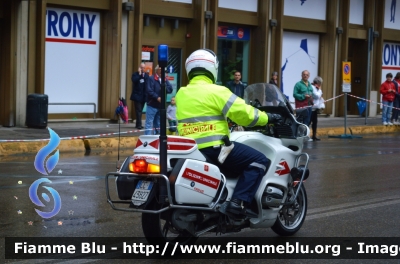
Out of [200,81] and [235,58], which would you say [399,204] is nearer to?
[200,81]

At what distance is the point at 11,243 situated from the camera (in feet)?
23.6

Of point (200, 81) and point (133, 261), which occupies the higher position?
point (200, 81)

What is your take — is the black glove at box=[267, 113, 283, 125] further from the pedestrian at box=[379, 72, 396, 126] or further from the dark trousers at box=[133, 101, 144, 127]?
the pedestrian at box=[379, 72, 396, 126]

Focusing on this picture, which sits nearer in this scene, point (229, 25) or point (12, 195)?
point (12, 195)

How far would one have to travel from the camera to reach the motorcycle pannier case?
20.7 ft

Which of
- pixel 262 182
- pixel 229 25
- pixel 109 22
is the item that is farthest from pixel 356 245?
pixel 229 25

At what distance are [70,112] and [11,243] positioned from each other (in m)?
13.9

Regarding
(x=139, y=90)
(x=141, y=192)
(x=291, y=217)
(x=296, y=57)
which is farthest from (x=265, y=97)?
(x=296, y=57)

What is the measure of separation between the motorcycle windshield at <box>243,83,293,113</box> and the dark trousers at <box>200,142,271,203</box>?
73cm

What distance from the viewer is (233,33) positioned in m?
25.4

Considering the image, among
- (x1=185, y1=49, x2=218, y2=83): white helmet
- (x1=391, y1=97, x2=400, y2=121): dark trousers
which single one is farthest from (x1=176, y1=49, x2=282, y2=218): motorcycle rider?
(x1=391, y1=97, x2=400, y2=121): dark trousers

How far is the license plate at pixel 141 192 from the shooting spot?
6.27 meters

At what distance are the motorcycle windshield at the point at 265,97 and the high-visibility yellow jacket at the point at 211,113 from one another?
70 centimetres

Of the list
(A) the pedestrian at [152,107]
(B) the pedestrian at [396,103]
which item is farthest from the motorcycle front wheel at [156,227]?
(B) the pedestrian at [396,103]
